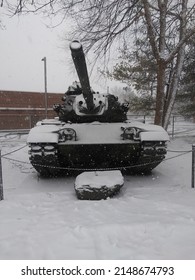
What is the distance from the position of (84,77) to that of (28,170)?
355 centimetres

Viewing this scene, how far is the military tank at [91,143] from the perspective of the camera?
7136mm

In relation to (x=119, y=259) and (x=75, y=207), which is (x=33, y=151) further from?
(x=119, y=259)

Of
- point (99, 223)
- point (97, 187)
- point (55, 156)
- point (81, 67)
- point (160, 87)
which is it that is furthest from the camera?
point (160, 87)

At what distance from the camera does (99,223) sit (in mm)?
4457

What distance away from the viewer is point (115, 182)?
6062 millimetres

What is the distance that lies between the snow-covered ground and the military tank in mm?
597

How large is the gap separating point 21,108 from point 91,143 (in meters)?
20.8

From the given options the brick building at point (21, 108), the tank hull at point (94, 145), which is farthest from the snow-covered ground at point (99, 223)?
the brick building at point (21, 108)

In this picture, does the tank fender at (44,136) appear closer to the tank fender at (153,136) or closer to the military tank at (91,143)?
the military tank at (91,143)

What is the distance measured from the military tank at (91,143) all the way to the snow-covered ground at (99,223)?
1.96 ft

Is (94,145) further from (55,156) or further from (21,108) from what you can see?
(21,108)

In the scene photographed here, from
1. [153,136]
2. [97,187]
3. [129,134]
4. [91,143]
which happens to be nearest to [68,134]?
[91,143]

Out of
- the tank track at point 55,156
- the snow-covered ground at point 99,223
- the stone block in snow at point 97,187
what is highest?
the tank track at point 55,156
